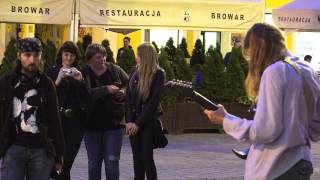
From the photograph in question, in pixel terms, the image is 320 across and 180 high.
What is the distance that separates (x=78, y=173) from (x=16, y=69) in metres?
4.26

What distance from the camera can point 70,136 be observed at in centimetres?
715

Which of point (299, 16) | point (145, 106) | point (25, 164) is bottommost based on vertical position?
point (25, 164)

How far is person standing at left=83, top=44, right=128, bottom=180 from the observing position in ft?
24.3

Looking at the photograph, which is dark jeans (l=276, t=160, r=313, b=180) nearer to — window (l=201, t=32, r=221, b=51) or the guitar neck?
the guitar neck

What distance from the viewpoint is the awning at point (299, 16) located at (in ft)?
48.3

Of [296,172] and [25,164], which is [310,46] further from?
[296,172]

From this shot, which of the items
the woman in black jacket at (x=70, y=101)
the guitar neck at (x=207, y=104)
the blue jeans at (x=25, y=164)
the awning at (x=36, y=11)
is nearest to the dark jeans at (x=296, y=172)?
the guitar neck at (x=207, y=104)

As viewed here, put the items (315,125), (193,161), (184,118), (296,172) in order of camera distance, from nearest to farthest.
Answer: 1. (296,172)
2. (315,125)
3. (193,161)
4. (184,118)

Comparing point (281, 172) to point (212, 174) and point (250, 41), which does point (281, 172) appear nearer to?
point (250, 41)

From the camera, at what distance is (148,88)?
7.61 meters

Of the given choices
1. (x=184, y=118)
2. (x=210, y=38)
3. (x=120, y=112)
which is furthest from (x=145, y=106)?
(x=210, y=38)

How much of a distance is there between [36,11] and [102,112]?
5.81m

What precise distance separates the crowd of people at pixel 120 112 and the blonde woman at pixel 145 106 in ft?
0.04

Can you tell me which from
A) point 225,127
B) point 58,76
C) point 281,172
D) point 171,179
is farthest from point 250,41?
point 171,179
